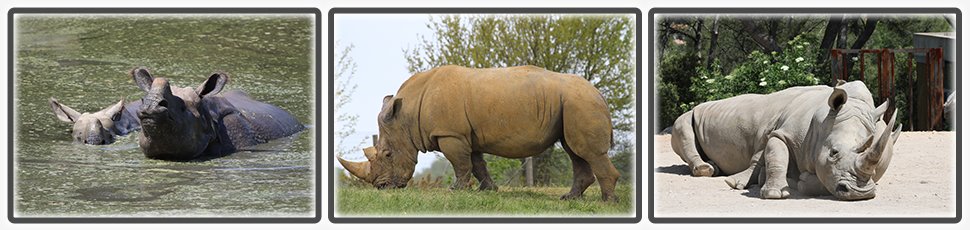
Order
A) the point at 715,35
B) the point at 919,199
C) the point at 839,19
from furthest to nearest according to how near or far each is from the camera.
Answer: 1. the point at 839,19
2. the point at 715,35
3. the point at 919,199

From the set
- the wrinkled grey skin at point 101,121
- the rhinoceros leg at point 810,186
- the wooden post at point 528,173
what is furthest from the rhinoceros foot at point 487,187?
the wrinkled grey skin at point 101,121

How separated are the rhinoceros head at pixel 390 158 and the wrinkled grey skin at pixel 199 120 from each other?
2.83ft

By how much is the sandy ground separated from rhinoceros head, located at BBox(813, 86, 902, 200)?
5.0 inches

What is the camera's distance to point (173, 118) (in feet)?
45.9

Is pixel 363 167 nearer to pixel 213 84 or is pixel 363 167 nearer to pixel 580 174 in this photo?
pixel 213 84

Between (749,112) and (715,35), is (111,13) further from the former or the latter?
(749,112)

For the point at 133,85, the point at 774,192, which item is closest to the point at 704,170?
the point at 774,192

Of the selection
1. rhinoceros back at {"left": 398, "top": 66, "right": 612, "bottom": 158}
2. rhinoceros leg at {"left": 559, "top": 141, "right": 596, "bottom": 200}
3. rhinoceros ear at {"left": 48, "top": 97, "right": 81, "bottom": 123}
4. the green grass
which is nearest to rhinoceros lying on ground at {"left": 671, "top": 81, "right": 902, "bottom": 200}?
rhinoceros leg at {"left": 559, "top": 141, "right": 596, "bottom": 200}

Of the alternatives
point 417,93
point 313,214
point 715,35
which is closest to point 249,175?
point 313,214

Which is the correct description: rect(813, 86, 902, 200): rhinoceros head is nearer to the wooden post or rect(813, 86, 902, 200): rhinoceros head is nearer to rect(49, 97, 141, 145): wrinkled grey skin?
the wooden post

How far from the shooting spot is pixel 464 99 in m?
14.0

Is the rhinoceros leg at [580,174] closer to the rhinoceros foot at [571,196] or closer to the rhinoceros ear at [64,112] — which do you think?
the rhinoceros foot at [571,196]

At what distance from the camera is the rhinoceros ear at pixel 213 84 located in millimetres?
13650

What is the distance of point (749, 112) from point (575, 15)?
157 inches
